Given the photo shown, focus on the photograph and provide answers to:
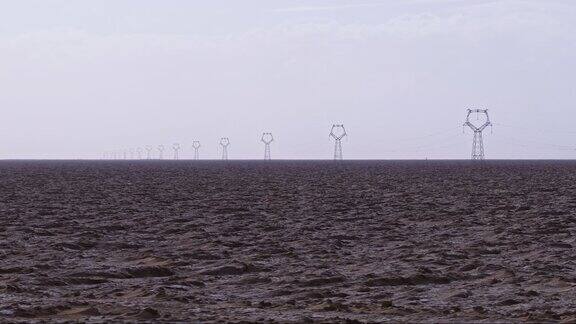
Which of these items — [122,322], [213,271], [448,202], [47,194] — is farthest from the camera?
[47,194]

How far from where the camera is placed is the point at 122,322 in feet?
44.7

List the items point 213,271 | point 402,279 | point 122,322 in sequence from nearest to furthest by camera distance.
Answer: point 122,322 < point 402,279 < point 213,271

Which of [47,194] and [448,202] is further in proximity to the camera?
[47,194]

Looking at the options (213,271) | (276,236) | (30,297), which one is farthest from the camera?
(276,236)

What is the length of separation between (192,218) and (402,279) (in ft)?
61.0

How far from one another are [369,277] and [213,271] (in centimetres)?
322

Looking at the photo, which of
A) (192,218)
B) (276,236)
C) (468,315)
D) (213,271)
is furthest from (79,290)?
(192,218)

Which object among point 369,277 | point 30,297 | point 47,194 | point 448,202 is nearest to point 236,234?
point 369,277

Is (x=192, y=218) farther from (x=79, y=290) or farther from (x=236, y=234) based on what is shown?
(x=79, y=290)

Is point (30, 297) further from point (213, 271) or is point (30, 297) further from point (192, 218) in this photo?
point (192, 218)

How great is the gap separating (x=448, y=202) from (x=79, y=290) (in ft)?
103

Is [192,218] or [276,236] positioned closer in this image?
[276,236]

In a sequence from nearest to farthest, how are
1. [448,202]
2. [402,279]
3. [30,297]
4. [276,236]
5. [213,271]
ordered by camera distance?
1. [30,297]
2. [402,279]
3. [213,271]
4. [276,236]
5. [448,202]

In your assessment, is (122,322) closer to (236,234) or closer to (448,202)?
(236,234)
